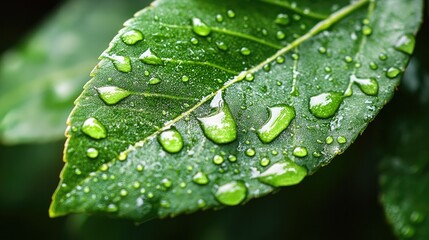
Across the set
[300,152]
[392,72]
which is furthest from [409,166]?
[300,152]

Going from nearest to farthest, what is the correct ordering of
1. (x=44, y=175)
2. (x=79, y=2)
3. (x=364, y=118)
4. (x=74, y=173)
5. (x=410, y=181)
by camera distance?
(x=74, y=173) < (x=364, y=118) < (x=410, y=181) < (x=79, y=2) < (x=44, y=175)

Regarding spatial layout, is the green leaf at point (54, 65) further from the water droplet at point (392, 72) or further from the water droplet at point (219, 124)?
the water droplet at point (392, 72)

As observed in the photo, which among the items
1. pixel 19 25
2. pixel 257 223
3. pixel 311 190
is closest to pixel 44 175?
pixel 19 25

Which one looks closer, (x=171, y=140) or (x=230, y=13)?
(x=171, y=140)

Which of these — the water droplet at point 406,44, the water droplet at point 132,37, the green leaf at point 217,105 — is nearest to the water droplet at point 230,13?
the green leaf at point 217,105

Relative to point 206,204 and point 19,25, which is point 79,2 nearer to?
point 19,25

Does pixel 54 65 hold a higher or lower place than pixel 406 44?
lower

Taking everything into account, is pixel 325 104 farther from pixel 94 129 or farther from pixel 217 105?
pixel 94 129

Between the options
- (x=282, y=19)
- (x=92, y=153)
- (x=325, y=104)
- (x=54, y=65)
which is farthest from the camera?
(x=54, y=65)
